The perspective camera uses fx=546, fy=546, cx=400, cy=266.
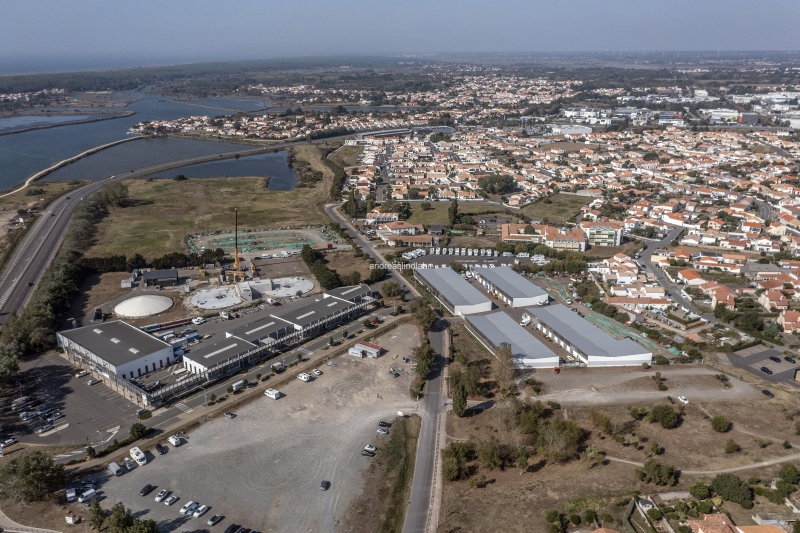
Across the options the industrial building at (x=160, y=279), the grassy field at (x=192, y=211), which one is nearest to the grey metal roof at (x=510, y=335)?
the industrial building at (x=160, y=279)

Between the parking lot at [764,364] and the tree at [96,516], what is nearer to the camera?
the tree at [96,516]

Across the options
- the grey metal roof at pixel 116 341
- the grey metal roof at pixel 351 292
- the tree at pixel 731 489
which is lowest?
the tree at pixel 731 489

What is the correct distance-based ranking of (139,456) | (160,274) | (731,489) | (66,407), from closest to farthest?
(731,489) → (139,456) → (66,407) → (160,274)

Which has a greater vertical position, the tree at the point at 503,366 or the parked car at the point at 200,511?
the tree at the point at 503,366

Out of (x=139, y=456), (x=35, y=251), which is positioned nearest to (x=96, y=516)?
(x=139, y=456)

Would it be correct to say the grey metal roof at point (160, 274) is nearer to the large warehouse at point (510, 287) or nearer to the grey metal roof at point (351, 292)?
the grey metal roof at point (351, 292)

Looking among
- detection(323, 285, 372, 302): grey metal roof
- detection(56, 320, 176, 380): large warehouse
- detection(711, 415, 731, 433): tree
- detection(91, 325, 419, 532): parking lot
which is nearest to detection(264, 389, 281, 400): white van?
detection(91, 325, 419, 532): parking lot

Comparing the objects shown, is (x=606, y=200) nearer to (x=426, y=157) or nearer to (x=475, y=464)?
(x=426, y=157)

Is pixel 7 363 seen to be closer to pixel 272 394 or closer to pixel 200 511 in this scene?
pixel 272 394
